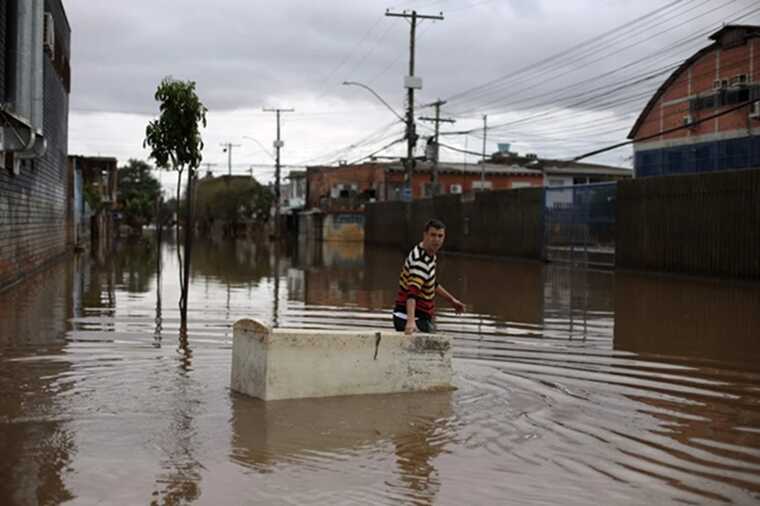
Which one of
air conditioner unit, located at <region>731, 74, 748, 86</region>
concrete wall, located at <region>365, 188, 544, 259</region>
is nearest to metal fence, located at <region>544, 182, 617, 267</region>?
concrete wall, located at <region>365, 188, 544, 259</region>

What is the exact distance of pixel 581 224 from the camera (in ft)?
108

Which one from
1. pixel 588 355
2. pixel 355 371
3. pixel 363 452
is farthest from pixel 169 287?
pixel 363 452

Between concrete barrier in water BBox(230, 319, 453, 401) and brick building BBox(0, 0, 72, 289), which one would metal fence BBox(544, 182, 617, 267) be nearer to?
brick building BBox(0, 0, 72, 289)

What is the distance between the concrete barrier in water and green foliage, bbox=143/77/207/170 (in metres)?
7.00

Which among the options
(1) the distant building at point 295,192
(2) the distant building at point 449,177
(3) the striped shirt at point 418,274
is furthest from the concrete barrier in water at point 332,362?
(1) the distant building at point 295,192

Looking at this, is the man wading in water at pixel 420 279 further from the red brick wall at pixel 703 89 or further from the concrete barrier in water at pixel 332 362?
the red brick wall at pixel 703 89

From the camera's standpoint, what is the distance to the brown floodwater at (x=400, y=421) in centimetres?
573

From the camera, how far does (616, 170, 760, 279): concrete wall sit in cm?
2347

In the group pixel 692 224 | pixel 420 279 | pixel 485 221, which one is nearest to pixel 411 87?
pixel 485 221

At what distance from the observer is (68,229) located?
40.1 metres

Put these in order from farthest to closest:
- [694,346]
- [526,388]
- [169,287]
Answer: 1. [169,287]
2. [694,346]
3. [526,388]

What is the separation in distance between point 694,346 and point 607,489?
702 cm

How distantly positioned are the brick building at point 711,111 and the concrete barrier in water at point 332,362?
3171 cm

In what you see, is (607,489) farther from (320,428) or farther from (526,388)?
(526,388)
